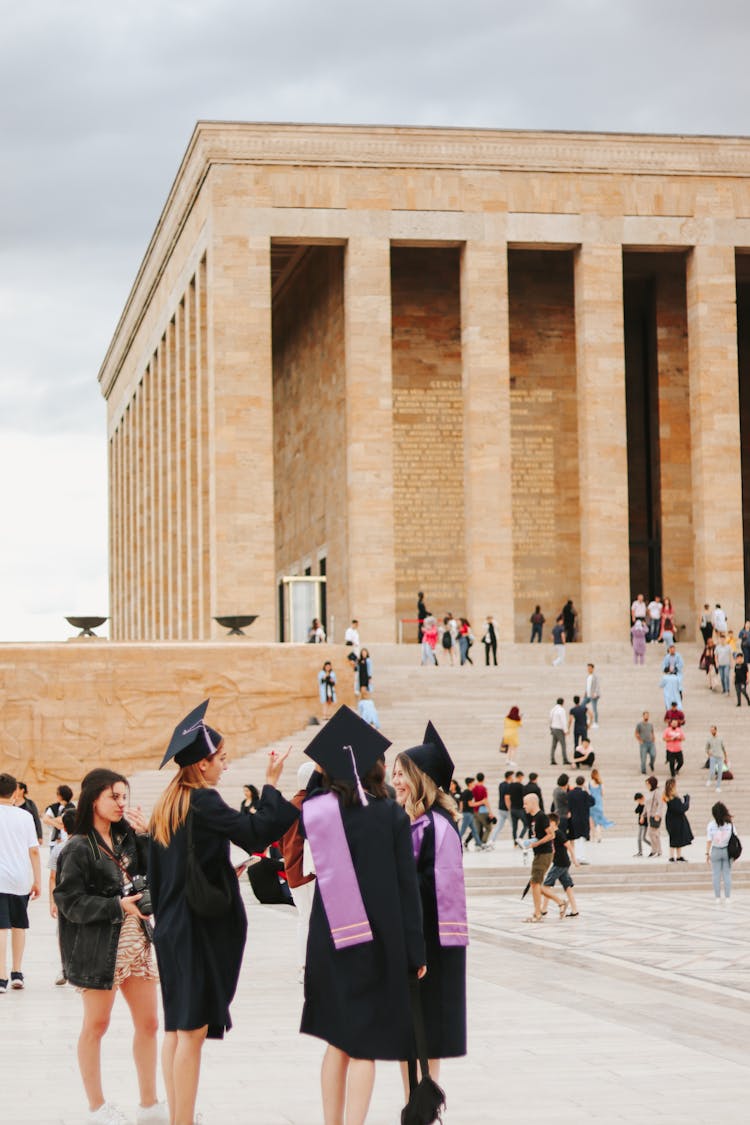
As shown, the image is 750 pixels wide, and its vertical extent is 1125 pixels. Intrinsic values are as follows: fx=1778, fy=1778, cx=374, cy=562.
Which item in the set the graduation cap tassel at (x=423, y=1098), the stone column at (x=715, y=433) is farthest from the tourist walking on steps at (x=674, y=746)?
the graduation cap tassel at (x=423, y=1098)

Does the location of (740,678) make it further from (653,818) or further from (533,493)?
(533,493)

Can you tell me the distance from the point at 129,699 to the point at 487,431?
11.4 metres

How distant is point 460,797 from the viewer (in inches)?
854

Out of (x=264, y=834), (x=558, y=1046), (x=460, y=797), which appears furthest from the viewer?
(x=460, y=797)

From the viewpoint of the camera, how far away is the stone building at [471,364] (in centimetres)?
3841

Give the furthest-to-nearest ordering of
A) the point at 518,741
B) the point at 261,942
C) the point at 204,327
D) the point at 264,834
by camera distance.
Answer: the point at 204,327 < the point at 518,741 < the point at 261,942 < the point at 264,834

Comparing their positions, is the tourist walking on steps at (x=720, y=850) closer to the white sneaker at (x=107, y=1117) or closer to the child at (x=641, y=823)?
the child at (x=641, y=823)

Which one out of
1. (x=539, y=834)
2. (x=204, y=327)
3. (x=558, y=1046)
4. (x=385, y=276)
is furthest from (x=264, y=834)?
(x=204, y=327)

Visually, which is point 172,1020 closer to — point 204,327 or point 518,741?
point 518,741

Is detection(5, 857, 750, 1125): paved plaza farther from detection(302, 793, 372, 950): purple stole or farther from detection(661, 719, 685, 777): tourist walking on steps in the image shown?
detection(661, 719, 685, 777): tourist walking on steps

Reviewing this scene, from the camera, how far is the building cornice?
38531 mm

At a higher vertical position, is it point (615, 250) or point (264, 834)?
point (615, 250)

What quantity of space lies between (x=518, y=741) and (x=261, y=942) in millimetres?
14639

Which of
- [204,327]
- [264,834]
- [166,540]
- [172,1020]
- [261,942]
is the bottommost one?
[261,942]
